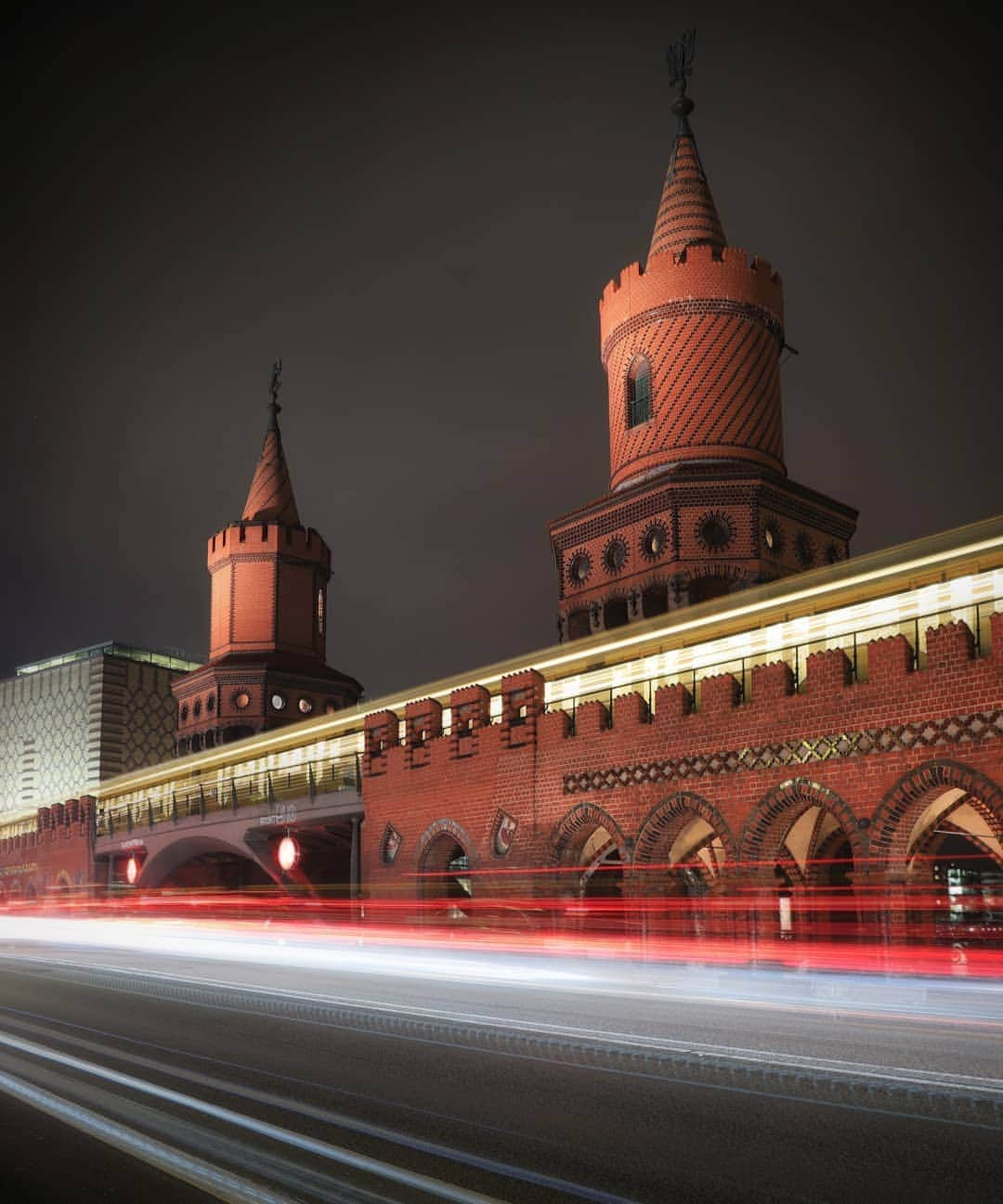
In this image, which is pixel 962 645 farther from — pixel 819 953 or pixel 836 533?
pixel 836 533

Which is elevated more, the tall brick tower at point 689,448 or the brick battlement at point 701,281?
the brick battlement at point 701,281

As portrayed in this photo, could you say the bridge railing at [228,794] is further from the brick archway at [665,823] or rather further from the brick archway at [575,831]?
the brick archway at [665,823]

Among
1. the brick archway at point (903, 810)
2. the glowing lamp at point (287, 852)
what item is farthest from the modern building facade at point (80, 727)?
the brick archway at point (903, 810)

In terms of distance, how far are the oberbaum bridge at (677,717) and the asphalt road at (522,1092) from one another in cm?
447

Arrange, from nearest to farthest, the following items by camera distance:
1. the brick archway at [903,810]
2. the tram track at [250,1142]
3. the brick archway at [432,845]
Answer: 1. the tram track at [250,1142]
2. the brick archway at [903,810]
3. the brick archway at [432,845]

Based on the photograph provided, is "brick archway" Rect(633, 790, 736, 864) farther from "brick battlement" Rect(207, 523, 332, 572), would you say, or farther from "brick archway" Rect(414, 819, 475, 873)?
"brick battlement" Rect(207, 523, 332, 572)

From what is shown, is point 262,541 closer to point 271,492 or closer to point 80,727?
point 271,492

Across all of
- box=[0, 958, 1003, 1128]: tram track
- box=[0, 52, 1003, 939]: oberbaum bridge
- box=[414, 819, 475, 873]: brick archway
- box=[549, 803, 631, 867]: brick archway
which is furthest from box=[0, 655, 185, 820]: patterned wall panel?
box=[0, 958, 1003, 1128]: tram track

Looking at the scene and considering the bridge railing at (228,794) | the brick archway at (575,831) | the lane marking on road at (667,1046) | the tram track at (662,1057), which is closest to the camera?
the tram track at (662,1057)

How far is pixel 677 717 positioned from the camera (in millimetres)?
20125

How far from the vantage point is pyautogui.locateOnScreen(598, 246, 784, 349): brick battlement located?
1178 inches

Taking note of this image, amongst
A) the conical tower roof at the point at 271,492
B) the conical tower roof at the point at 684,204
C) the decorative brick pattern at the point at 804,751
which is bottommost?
the decorative brick pattern at the point at 804,751

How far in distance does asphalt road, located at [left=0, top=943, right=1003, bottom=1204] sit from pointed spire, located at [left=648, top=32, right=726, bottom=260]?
850 inches

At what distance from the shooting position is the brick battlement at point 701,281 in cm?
2992
